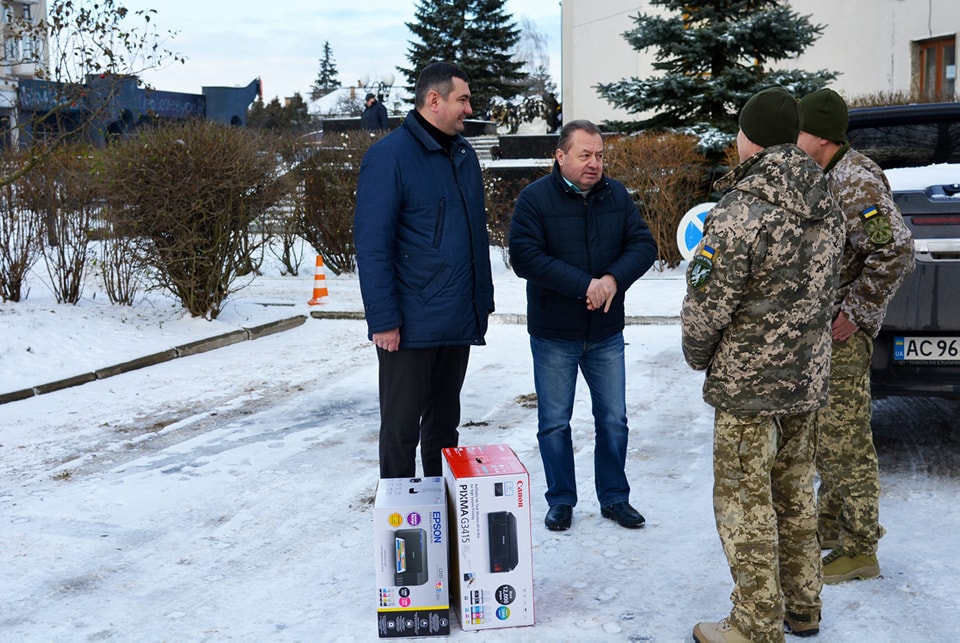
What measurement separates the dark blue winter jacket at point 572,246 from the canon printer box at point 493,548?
3.94 ft

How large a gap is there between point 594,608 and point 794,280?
1.52m

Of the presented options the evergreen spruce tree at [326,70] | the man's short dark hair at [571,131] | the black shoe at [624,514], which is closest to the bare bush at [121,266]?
the man's short dark hair at [571,131]

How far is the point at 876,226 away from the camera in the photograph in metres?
4.04

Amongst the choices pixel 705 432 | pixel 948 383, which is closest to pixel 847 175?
pixel 948 383

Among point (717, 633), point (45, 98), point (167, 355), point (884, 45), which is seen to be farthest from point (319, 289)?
point (884, 45)

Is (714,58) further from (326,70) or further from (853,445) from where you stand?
(326,70)

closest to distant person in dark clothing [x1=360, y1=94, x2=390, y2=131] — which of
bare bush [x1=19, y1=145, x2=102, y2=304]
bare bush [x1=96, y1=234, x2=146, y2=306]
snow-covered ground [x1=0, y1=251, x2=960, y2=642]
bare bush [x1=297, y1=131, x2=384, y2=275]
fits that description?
bare bush [x1=297, y1=131, x2=384, y2=275]

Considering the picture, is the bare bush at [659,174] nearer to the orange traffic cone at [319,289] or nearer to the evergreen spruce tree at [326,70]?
the orange traffic cone at [319,289]

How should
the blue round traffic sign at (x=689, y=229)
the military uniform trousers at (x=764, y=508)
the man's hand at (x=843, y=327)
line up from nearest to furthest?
the military uniform trousers at (x=764, y=508), the man's hand at (x=843, y=327), the blue round traffic sign at (x=689, y=229)

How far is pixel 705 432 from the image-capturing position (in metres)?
6.58

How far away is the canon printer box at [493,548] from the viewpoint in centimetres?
377

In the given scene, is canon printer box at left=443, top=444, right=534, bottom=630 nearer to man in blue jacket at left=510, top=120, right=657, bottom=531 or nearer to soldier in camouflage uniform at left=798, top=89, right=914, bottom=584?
man in blue jacket at left=510, top=120, right=657, bottom=531

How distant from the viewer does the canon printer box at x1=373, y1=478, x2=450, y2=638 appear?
3.79 metres

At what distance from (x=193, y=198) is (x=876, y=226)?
7714mm
